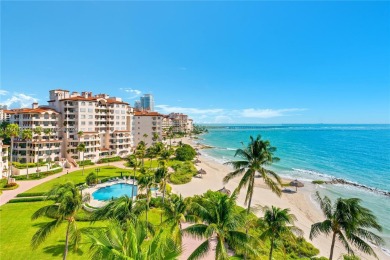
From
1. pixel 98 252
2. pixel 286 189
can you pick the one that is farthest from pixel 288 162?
pixel 98 252

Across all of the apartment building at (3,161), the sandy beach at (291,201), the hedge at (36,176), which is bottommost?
the sandy beach at (291,201)

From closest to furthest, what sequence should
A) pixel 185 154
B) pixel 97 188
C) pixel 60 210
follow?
1. pixel 60 210
2. pixel 97 188
3. pixel 185 154

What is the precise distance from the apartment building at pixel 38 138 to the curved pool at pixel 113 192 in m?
28.1

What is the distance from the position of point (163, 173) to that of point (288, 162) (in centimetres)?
6948

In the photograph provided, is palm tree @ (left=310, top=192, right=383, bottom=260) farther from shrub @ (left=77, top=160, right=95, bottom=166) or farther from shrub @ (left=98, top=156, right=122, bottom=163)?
shrub @ (left=98, top=156, right=122, bottom=163)

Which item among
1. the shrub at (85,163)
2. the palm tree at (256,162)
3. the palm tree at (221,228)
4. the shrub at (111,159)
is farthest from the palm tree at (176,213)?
the shrub at (111,159)

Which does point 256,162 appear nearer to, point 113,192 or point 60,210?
point 60,210

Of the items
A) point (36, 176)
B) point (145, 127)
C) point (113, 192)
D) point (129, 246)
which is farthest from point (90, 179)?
→ point (145, 127)

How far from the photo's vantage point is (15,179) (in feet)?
165

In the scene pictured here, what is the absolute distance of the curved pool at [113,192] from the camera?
140 feet

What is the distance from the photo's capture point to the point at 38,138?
64.3 metres

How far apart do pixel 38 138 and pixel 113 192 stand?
118 ft

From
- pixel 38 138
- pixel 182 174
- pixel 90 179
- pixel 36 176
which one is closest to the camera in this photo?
pixel 90 179

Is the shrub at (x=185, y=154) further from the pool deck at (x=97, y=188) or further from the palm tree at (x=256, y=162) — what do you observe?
the palm tree at (x=256, y=162)
